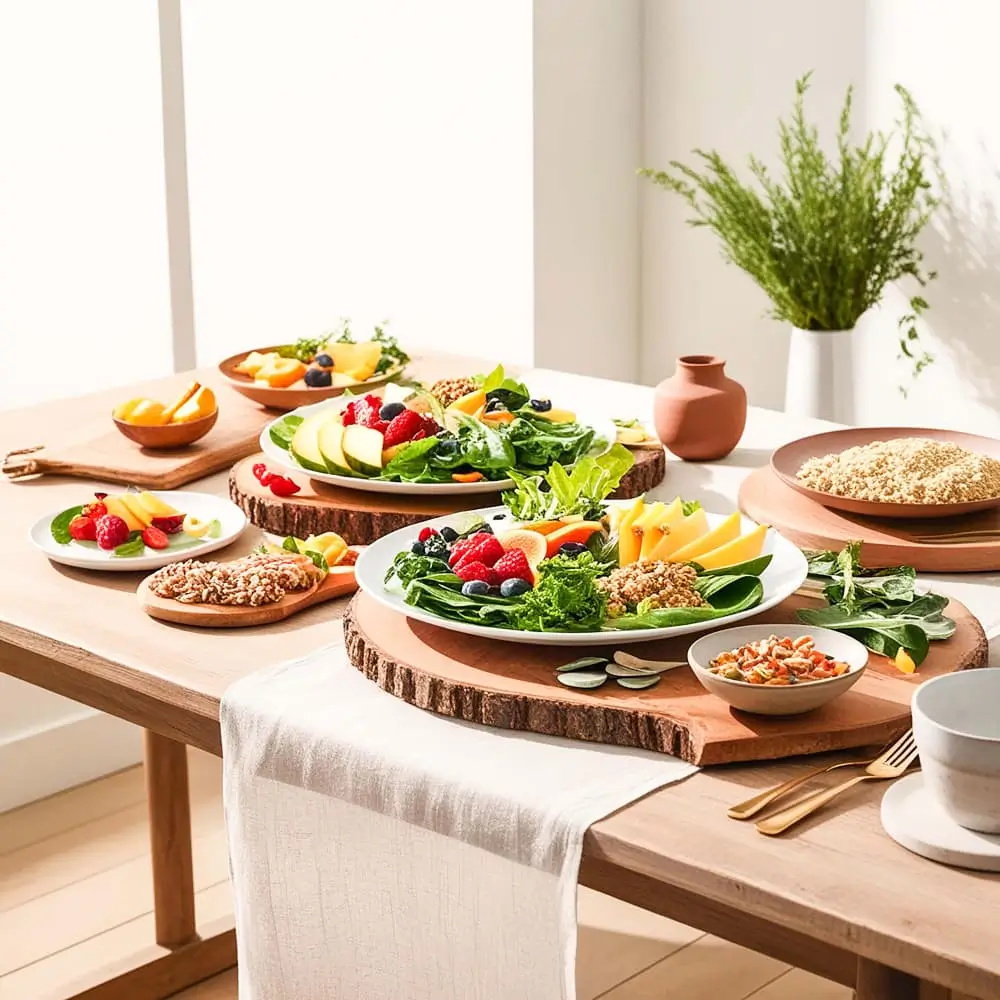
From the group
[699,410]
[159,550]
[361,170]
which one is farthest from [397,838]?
[361,170]

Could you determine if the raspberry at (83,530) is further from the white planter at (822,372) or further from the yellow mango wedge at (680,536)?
the white planter at (822,372)

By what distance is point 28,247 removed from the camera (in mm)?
3607

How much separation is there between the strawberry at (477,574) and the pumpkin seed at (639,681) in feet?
0.54

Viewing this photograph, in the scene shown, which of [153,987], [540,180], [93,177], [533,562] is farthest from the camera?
[540,180]

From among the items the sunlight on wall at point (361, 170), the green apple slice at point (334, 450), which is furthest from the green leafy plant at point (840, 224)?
the green apple slice at point (334, 450)

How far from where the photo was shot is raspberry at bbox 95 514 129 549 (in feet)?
5.48

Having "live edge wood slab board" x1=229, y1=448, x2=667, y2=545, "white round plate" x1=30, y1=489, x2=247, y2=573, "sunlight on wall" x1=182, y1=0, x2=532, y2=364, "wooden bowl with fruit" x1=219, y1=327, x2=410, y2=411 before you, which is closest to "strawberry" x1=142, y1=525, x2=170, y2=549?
"white round plate" x1=30, y1=489, x2=247, y2=573

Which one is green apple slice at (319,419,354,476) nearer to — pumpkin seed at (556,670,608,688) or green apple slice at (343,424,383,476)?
green apple slice at (343,424,383,476)

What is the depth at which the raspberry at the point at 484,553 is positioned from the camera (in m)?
1.41

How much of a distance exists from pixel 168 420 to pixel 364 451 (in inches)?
15.0

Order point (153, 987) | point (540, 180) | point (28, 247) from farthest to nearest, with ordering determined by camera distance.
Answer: point (540, 180) → point (28, 247) → point (153, 987)

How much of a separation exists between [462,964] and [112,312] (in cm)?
246

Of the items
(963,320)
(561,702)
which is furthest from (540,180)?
(561,702)

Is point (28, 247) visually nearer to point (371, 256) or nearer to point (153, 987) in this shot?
point (371, 256)
